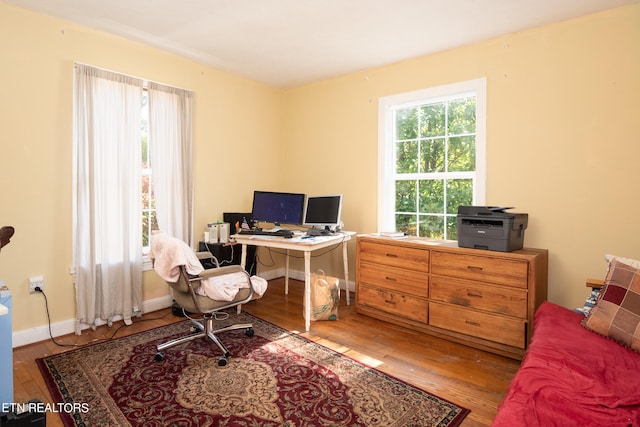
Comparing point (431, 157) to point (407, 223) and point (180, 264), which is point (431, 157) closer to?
point (407, 223)

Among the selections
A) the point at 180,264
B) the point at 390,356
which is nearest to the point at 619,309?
the point at 390,356

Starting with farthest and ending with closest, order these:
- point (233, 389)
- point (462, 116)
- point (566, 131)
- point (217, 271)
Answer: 1. point (462, 116)
2. point (566, 131)
3. point (217, 271)
4. point (233, 389)

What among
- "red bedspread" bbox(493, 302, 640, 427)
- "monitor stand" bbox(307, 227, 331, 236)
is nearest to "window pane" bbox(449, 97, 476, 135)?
"monitor stand" bbox(307, 227, 331, 236)

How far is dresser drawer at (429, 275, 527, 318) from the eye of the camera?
102 inches

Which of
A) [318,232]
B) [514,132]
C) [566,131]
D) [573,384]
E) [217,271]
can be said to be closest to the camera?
[573,384]

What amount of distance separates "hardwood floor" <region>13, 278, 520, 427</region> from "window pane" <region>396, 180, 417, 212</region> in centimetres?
123

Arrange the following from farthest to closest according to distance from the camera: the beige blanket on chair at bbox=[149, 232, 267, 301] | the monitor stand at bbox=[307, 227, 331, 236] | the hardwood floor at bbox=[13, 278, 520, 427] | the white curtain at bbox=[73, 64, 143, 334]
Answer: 1. the monitor stand at bbox=[307, 227, 331, 236]
2. the white curtain at bbox=[73, 64, 143, 334]
3. the beige blanket on chair at bbox=[149, 232, 267, 301]
4. the hardwood floor at bbox=[13, 278, 520, 427]

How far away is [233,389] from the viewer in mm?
2180

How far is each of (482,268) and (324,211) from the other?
5.55 feet

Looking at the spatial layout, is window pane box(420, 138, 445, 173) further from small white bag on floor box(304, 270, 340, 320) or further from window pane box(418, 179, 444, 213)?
small white bag on floor box(304, 270, 340, 320)

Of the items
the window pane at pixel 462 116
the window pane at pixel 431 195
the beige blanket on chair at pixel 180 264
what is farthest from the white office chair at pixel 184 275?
the window pane at pixel 462 116

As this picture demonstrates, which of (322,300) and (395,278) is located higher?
(395,278)

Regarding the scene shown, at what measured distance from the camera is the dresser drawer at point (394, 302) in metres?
3.09

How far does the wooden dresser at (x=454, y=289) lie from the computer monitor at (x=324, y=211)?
396 millimetres
